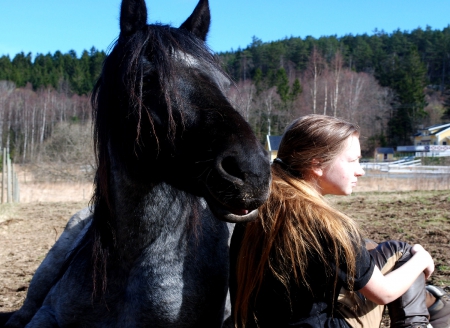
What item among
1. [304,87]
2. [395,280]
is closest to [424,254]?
[395,280]

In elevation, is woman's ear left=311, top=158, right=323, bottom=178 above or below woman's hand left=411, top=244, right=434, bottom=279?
above

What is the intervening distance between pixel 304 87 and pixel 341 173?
3956 centimetres

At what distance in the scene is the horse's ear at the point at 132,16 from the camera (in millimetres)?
2068

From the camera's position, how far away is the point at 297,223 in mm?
2066

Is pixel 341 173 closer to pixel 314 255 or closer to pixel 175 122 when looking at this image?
pixel 314 255

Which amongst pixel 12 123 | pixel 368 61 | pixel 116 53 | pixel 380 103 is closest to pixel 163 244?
pixel 116 53

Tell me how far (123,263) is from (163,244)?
0.79 feet

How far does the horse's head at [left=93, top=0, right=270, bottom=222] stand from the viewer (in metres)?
1.71

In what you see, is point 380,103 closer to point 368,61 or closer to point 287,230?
point 368,61

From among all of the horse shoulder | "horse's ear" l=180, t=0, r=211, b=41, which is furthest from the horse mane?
the horse shoulder

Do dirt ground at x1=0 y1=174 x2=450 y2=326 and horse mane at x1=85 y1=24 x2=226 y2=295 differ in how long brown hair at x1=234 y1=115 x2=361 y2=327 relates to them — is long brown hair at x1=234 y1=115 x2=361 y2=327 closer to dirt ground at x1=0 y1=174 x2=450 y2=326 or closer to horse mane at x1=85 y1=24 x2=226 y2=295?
horse mane at x1=85 y1=24 x2=226 y2=295

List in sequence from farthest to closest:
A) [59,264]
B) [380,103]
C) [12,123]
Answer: [380,103], [12,123], [59,264]

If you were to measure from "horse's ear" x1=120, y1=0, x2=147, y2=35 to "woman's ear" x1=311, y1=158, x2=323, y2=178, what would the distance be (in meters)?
1.14

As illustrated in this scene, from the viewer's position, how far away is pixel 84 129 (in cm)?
2197
